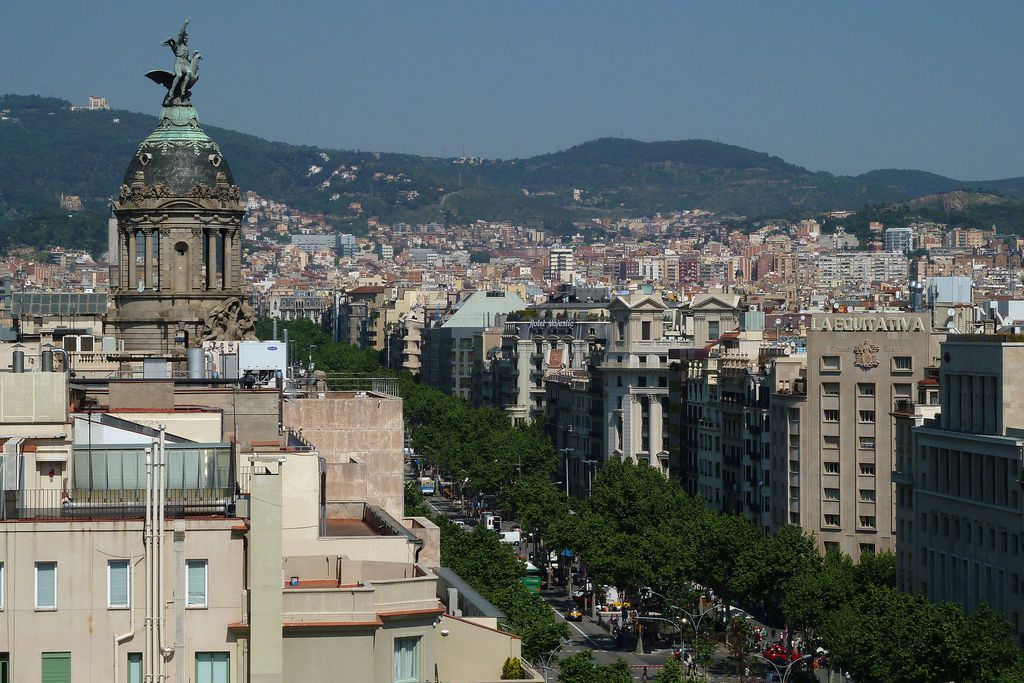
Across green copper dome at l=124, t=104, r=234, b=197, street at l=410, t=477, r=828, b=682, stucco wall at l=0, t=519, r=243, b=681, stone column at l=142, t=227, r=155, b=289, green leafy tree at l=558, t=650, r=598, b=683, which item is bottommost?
street at l=410, t=477, r=828, b=682

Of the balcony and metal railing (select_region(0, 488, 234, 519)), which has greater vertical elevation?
metal railing (select_region(0, 488, 234, 519))

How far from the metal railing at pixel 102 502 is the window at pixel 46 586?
45.6 inches

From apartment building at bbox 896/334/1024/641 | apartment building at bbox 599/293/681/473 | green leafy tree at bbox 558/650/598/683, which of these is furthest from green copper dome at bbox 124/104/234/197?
apartment building at bbox 599/293/681/473

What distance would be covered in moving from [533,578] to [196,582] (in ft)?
314

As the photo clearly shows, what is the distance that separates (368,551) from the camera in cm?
3747

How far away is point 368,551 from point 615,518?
94.3m

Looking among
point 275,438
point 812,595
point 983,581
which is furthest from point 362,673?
point 812,595

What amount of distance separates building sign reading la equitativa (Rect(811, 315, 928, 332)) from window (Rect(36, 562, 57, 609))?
92.1 meters

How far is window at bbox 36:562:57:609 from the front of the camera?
31.9 meters

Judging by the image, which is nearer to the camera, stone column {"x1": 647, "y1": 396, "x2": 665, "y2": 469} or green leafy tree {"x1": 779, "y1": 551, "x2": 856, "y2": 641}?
green leafy tree {"x1": 779, "y1": 551, "x2": 856, "y2": 641}

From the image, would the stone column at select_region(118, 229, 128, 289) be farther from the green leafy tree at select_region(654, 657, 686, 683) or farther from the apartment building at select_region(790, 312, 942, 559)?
the green leafy tree at select_region(654, 657, 686, 683)

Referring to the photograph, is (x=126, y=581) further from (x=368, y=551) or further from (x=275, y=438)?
(x=275, y=438)

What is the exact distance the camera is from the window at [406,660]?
1310 inches

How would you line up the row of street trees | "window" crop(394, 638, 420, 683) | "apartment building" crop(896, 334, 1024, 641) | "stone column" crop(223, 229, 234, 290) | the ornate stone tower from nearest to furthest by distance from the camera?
"window" crop(394, 638, 420, 683) → the row of street trees → "apartment building" crop(896, 334, 1024, 641) → the ornate stone tower → "stone column" crop(223, 229, 234, 290)
